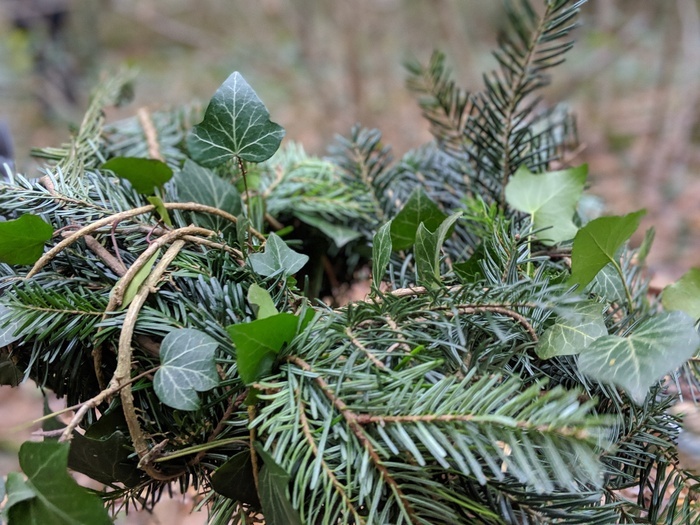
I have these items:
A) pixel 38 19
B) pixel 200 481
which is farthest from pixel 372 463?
pixel 38 19

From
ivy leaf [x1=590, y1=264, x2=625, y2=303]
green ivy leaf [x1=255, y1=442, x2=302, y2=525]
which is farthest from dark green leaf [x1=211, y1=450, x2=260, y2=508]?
ivy leaf [x1=590, y1=264, x2=625, y2=303]

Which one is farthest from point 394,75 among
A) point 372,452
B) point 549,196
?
point 372,452

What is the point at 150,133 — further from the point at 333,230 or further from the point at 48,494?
the point at 48,494

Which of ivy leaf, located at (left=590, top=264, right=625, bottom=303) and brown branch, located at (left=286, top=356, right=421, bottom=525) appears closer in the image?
brown branch, located at (left=286, top=356, right=421, bottom=525)

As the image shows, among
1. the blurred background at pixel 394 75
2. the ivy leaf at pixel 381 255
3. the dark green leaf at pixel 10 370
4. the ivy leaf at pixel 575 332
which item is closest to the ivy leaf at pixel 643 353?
the ivy leaf at pixel 575 332

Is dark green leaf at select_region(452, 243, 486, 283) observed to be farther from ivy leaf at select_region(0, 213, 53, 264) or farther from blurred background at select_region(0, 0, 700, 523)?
Answer: blurred background at select_region(0, 0, 700, 523)

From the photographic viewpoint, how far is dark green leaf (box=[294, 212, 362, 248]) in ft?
1.60

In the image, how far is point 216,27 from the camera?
4.28 meters

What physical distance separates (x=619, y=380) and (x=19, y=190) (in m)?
0.38

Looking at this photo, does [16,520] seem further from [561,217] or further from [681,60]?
[681,60]

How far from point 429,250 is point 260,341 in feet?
0.35

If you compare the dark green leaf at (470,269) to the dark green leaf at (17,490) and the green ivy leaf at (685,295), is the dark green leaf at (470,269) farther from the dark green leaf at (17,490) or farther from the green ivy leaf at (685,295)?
the dark green leaf at (17,490)

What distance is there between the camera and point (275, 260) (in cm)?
33

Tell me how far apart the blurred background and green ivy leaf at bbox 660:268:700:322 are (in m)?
1.09
